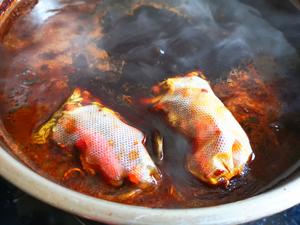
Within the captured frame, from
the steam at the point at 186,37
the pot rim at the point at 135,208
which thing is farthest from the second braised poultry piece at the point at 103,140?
the steam at the point at 186,37

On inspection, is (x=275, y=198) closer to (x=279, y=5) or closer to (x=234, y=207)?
(x=234, y=207)

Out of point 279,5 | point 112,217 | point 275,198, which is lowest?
point 279,5

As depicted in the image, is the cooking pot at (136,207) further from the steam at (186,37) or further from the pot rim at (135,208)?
the steam at (186,37)

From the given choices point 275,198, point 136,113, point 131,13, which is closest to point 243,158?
point 275,198

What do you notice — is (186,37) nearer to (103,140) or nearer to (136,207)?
(103,140)

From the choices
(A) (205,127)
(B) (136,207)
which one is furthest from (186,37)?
(B) (136,207)

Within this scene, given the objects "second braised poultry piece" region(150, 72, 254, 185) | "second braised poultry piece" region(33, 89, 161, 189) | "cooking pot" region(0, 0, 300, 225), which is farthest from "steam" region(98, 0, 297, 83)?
"cooking pot" region(0, 0, 300, 225)
